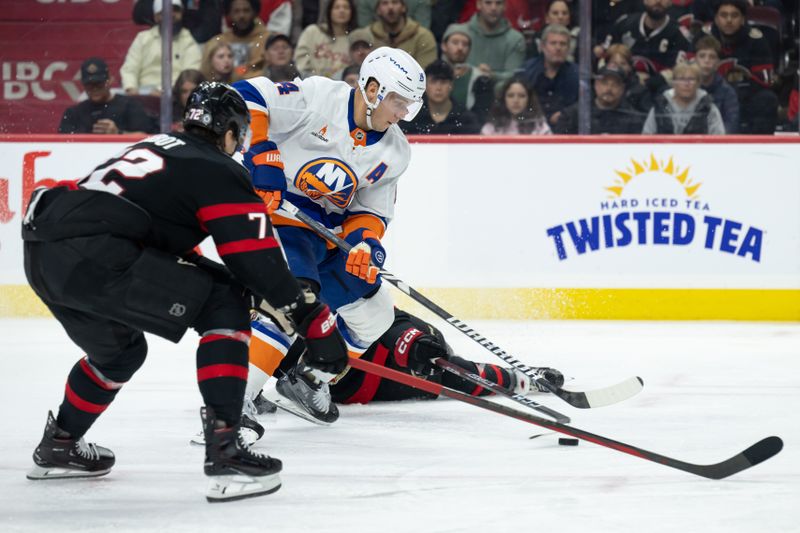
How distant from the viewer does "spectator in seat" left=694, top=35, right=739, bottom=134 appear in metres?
5.71

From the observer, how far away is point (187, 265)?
2373mm

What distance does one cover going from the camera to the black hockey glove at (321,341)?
246 centimetres

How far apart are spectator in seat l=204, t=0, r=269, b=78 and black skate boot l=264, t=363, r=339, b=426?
2.92m

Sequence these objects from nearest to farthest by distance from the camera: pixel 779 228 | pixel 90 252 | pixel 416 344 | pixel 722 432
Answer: pixel 90 252, pixel 722 432, pixel 416 344, pixel 779 228

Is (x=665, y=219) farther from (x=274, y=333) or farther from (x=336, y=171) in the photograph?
(x=274, y=333)

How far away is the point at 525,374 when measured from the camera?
3.68 metres

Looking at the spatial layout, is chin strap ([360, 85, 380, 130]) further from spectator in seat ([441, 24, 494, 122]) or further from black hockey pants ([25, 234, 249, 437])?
spectator in seat ([441, 24, 494, 122])

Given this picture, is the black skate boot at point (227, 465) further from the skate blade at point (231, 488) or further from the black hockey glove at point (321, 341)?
the black hockey glove at point (321, 341)

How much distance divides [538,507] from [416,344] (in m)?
1.16

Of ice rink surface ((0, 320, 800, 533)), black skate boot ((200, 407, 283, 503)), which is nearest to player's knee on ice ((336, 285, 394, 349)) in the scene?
ice rink surface ((0, 320, 800, 533))

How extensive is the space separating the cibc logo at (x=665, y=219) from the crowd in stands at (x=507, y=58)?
260mm

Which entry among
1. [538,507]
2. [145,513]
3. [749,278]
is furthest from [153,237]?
[749,278]

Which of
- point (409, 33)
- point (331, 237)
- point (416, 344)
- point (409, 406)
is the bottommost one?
point (409, 406)

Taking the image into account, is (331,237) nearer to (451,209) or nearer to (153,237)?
(153,237)
